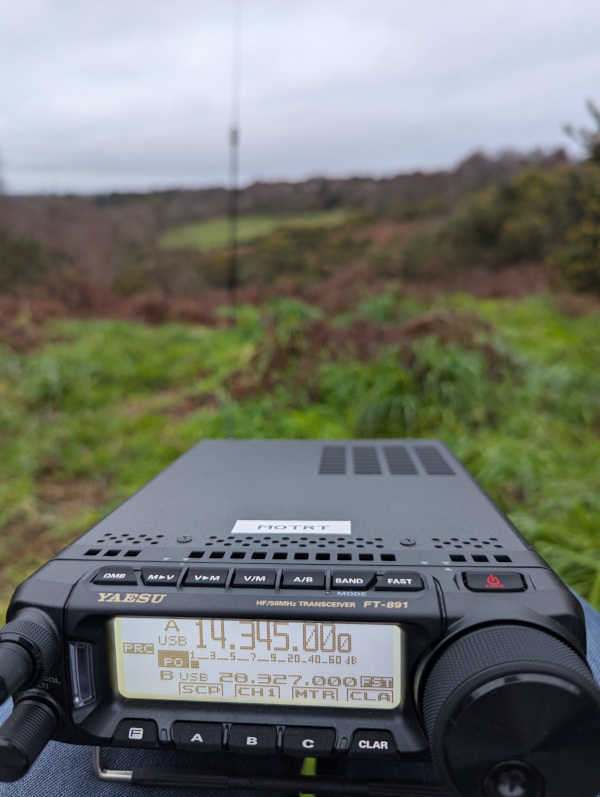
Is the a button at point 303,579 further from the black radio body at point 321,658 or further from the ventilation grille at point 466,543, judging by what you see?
the ventilation grille at point 466,543

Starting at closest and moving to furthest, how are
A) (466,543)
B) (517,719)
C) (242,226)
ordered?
(517,719) < (466,543) < (242,226)

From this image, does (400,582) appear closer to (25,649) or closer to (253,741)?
(253,741)

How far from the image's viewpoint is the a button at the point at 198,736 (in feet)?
2.14

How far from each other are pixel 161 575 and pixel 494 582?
1.18ft

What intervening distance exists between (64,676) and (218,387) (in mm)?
3109

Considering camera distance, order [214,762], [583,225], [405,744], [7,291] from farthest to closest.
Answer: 1. [7,291]
2. [583,225]
3. [214,762]
4. [405,744]

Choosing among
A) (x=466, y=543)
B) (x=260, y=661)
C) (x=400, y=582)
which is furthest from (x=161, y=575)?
(x=466, y=543)

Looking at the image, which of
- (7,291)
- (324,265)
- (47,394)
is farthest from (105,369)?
(324,265)

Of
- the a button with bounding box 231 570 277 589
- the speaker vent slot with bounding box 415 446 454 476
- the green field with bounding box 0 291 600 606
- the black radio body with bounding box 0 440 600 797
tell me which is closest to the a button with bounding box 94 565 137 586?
the black radio body with bounding box 0 440 600 797

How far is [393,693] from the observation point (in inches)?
26.1

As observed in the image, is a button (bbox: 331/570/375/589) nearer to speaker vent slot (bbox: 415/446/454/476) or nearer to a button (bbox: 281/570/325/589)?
a button (bbox: 281/570/325/589)

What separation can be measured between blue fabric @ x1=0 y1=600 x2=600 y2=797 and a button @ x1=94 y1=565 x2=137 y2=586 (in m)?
0.26

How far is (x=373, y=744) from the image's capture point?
2.11 feet

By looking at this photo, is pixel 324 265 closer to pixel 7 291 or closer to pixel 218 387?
pixel 218 387
